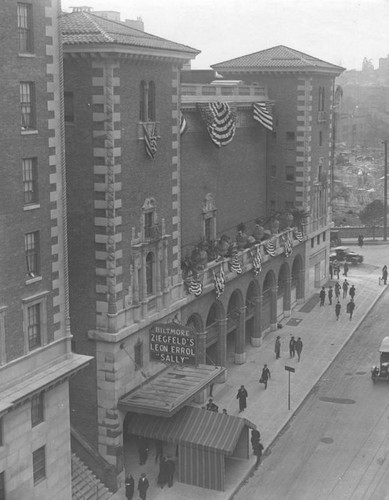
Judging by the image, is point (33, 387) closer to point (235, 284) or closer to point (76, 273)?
Result: point (76, 273)

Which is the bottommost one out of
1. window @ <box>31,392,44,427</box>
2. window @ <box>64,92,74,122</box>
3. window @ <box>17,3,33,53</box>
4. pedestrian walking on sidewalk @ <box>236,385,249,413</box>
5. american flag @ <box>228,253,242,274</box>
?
pedestrian walking on sidewalk @ <box>236,385,249,413</box>

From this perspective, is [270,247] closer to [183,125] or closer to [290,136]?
[290,136]

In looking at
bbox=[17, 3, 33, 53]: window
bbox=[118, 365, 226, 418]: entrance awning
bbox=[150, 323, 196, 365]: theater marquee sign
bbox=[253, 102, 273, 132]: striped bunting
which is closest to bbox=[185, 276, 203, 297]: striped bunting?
bbox=[118, 365, 226, 418]: entrance awning

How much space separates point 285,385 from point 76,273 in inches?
680

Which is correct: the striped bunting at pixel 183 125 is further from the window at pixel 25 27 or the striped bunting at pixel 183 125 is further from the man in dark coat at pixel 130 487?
the man in dark coat at pixel 130 487

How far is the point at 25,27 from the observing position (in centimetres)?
2922

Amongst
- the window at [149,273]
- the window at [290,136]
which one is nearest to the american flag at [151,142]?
the window at [149,273]

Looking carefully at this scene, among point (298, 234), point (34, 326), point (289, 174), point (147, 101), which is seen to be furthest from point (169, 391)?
point (289, 174)

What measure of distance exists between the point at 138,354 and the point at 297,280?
3026 cm

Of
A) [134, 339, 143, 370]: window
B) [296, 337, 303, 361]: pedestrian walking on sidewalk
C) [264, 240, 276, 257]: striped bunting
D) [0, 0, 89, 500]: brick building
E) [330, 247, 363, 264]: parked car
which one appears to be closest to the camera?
[0, 0, 89, 500]: brick building

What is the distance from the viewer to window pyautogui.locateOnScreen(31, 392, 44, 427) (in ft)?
101

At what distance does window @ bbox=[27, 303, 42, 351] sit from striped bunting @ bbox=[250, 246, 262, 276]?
948 inches

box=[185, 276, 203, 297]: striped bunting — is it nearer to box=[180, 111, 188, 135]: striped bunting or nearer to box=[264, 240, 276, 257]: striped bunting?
box=[180, 111, 188, 135]: striped bunting

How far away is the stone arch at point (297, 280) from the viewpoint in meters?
65.6
